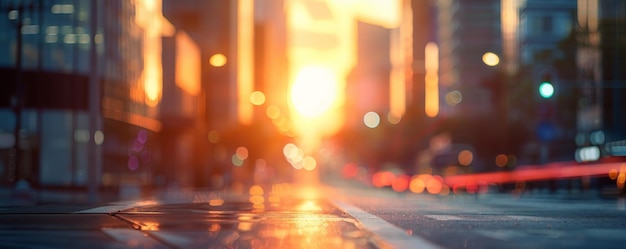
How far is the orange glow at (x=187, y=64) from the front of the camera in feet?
243

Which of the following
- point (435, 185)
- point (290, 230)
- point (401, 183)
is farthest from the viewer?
point (401, 183)

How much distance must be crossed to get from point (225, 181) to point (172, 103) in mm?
7029

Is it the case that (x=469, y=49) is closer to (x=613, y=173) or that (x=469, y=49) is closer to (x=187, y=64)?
(x=187, y=64)

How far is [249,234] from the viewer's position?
1248cm

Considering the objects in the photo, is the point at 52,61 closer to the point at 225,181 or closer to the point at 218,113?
the point at 225,181

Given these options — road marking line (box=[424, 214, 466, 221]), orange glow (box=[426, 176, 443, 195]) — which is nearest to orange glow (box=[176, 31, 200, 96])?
orange glow (box=[426, 176, 443, 195])

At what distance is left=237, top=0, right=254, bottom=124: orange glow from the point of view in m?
115

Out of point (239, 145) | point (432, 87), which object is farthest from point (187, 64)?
point (432, 87)

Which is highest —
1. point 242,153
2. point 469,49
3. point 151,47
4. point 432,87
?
point 469,49

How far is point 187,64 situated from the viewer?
7956cm

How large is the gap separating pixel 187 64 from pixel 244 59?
43.8 meters

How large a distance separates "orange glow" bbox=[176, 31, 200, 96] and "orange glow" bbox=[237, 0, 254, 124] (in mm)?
24092

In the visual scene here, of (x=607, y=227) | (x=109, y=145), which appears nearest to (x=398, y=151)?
(x=109, y=145)

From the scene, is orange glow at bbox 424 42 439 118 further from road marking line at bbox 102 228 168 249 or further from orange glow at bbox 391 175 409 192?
road marking line at bbox 102 228 168 249
